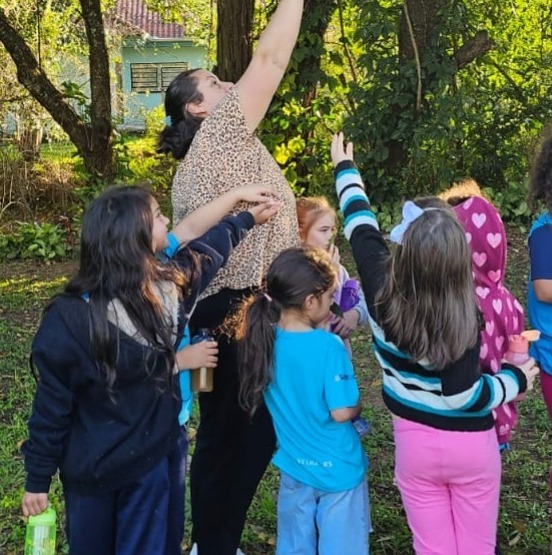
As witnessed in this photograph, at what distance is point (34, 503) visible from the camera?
2.23m

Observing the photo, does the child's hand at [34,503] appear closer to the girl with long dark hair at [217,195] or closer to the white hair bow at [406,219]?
the girl with long dark hair at [217,195]

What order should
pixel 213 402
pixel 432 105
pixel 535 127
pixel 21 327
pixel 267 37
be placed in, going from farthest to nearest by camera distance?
pixel 535 127 → pixel 432 105 → pixel 21 327 → pixel 213 402 → pixel 267 37

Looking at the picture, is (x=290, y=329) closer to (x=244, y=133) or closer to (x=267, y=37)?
(x=244, y=133)

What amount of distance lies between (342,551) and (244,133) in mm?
1370

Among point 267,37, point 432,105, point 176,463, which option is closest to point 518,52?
point 432,105

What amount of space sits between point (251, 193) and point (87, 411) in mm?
828

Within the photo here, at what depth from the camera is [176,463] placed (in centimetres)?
245

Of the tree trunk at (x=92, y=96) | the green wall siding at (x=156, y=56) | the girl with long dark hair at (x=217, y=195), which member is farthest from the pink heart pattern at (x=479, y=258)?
the green wall siding at (x=156, y=56)

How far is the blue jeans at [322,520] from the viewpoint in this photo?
2.59 m

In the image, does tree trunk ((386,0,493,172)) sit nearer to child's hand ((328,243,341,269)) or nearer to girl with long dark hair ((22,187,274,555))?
child's hand ((328,243,341,269))

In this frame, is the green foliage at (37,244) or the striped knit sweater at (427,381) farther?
the green foliage at (37,244)

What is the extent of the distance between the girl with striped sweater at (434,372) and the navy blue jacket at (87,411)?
2.19ft

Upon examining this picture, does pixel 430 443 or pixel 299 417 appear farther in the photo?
pixel 299 417

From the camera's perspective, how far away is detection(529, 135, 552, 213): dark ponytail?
8.77ft
